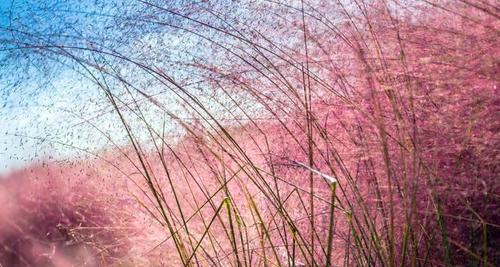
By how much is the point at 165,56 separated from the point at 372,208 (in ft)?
2.10

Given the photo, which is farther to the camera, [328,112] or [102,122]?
[102,122]

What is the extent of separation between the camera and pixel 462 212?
1.30 meters

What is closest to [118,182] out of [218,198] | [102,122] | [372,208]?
[218,198]

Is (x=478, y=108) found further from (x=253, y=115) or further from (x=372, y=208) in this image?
(x=253, y=115)

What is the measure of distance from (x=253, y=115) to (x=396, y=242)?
46 centimetres

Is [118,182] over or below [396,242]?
over

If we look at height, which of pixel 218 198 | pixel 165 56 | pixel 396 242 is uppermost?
pixel 165 56

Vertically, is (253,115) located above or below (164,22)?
below

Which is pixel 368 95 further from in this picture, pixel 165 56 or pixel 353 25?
pixel 165 56

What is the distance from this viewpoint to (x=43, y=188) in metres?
3.89

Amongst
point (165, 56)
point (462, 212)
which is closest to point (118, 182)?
point (165, 56)

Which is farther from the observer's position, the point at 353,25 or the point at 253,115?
the point at 253,115

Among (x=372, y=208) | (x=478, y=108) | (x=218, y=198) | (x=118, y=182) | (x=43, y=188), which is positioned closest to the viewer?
(x=478, y=108)

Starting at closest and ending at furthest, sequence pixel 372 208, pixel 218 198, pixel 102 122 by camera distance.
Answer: pixel 372 208 < pixel 102 122 < pixel 218 198
